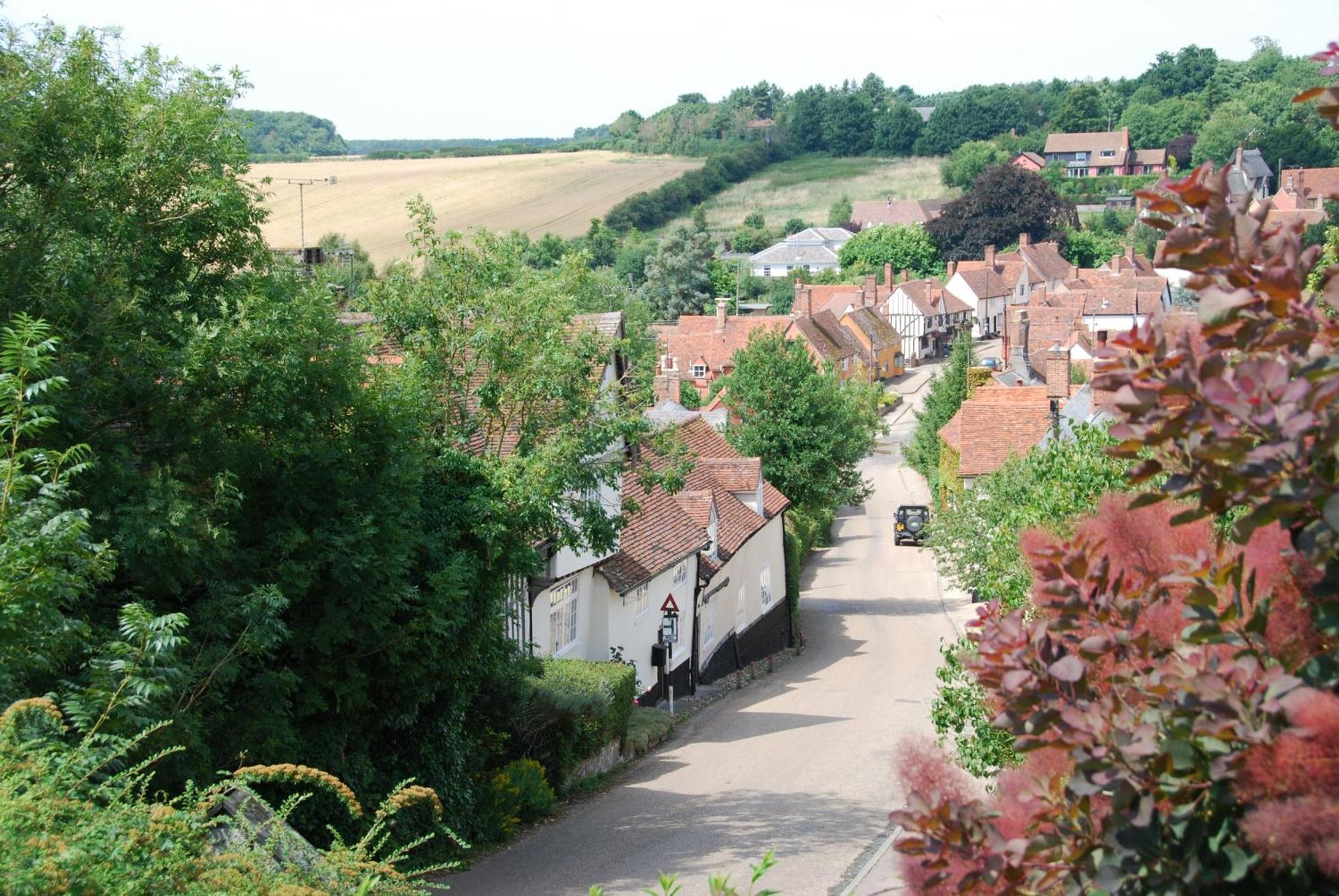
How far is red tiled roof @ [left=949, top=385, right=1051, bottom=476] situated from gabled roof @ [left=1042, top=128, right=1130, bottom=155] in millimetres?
128631

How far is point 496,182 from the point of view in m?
132

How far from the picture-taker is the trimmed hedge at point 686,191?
5012 inches

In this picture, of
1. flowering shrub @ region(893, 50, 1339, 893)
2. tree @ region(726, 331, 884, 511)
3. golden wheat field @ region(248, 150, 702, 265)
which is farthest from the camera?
golden wheat field @ region(248, 150, 702, 265)

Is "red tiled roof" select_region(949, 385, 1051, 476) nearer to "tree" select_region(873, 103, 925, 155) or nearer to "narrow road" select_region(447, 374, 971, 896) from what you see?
"narrow road" select_region(447, 374, 971, 896)

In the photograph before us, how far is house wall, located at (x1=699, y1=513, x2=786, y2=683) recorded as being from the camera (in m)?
32.0

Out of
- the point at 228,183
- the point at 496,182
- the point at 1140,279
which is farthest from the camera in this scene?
the point at 496,182

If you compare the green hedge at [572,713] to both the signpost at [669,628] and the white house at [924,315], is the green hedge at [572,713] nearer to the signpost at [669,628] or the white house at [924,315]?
the signpost at [669,628]

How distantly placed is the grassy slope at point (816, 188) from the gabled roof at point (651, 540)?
108 m

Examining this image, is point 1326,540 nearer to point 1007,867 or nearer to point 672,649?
point 1007,867

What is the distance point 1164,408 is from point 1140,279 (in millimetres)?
95289

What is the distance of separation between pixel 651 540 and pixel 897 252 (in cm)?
9469

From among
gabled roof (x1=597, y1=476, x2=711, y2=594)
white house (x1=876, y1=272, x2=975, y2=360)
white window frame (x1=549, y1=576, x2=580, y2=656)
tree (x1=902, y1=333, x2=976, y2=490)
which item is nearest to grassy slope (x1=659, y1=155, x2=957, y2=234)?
white house (x1=876, y1=272, x2=975, y2=360)

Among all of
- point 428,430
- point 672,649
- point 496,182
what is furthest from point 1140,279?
point 428,430

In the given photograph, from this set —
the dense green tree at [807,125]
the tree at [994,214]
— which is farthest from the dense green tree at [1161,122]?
the tree at [994,214]
